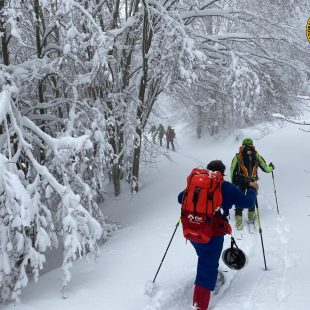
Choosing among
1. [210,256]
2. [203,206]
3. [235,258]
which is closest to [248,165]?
[235,258]

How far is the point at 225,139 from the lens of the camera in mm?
28562

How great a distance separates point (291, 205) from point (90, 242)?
5.97m

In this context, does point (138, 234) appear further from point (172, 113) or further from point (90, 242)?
point (172, 113)

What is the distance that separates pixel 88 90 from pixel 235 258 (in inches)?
263

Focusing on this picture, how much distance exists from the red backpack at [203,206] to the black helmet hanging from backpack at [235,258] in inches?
28.5

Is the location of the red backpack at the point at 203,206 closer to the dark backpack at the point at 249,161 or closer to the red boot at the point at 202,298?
the red boot at the point at 202,298

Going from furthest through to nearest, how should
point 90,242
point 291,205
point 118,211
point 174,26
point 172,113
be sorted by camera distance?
point 172,113, point 118,211, point 291,205, point 174,26, point 90,242

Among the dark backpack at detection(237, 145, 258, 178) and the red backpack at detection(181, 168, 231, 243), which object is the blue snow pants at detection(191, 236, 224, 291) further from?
the dark backpack at detection(237, 145, 258, 178)

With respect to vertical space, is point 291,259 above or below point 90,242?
below

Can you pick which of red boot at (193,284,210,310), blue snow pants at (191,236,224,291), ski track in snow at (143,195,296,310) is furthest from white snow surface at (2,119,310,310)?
blue snow pants at (191,236,224,291)

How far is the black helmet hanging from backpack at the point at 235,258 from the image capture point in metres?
5.46

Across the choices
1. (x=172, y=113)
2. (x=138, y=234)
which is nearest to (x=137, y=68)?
(x=138, y=234)

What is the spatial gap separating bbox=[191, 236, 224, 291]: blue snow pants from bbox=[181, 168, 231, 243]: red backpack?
5.3 inches

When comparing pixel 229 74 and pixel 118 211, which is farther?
pixel 118 211
